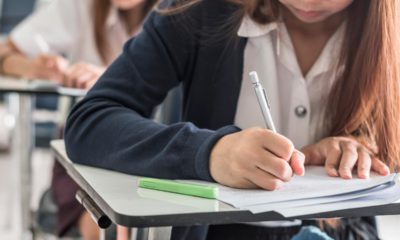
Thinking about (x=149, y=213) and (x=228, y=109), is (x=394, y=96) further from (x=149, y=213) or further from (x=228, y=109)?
(x=149, y=213)

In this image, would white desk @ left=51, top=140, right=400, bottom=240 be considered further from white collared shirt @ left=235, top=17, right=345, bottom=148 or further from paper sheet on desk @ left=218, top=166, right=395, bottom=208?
white collared shirt @ left=235, top=17, right=345, bottom=148

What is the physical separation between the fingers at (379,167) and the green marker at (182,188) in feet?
0.85

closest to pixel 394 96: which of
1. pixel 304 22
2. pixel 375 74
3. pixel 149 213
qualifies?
pixel 375 74

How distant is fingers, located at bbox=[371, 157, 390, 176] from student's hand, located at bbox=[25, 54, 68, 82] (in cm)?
111

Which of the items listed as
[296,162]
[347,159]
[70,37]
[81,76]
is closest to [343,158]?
[347,159]

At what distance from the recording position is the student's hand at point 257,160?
0.81 m

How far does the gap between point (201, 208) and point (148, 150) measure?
0.22 m

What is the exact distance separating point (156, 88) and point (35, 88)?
781mm

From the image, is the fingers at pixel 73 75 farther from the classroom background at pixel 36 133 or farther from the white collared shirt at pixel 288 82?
the classroom background at pixel 36 133

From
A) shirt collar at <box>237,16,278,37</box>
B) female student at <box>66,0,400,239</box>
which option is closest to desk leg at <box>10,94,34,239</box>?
female student at <box>66,0,400,239</box>

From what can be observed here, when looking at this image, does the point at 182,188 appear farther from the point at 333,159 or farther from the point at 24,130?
the point at 24,130

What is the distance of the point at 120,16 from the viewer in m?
2.16

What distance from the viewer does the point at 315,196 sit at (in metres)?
0.79

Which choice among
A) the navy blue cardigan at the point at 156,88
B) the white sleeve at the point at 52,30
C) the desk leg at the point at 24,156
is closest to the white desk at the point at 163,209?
the navy blue cardigan at the point at 156,88
